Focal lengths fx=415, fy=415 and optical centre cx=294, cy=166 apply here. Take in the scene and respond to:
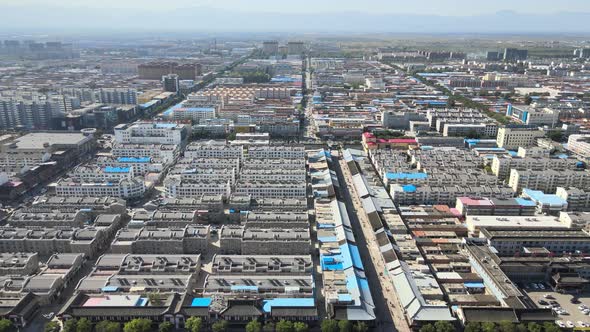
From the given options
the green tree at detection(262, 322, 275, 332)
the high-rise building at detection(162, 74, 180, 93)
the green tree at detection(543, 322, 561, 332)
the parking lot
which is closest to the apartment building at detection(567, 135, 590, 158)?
the parking lot

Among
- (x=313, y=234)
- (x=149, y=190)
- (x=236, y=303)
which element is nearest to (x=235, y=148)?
(x=149, y=190)

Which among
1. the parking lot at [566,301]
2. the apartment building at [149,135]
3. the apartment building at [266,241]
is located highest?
the apartment building at [149,135]

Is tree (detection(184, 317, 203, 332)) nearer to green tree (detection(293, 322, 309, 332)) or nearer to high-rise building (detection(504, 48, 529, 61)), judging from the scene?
green tree (detection(293, 322, 309, 332))

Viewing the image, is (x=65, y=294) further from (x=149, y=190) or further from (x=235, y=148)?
(x=235, y=148)

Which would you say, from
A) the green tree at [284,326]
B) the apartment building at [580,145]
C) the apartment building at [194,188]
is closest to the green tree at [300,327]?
the green tree at [284,326]

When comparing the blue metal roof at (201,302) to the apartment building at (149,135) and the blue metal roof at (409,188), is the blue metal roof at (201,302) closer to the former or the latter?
the blue metal roof at (409,188)
